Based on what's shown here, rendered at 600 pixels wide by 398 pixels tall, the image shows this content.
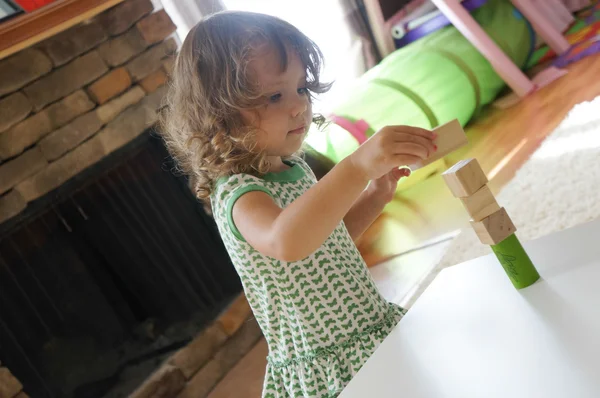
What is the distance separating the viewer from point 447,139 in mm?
778

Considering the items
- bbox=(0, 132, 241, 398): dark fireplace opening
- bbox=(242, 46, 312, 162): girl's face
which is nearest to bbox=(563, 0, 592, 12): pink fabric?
bbox=(0, 132, 241, 398): dark fireplace opening

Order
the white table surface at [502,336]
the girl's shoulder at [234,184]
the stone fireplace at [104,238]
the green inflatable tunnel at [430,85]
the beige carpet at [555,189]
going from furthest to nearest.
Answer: the green inflatable tunnel at [430,85] < the stone fireplace at [104,238] < the beige carpet at [555,189] < the girl's shoulder at [234,184] < the white table surface at [502,336]

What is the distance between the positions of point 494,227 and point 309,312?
39 cm

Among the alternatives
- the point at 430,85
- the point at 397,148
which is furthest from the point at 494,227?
the point at 430,85

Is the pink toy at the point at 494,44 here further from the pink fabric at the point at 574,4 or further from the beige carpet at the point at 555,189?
the beige carpet at the point at 555,189

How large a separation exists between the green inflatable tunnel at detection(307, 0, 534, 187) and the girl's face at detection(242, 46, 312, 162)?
56.9 inches

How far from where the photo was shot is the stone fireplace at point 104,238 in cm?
187

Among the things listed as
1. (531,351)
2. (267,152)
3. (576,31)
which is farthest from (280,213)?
(576,31)

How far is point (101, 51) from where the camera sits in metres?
2.02

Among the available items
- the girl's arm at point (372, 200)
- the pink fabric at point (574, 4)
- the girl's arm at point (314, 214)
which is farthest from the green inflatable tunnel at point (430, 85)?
the girl's arm at point (314, 214)

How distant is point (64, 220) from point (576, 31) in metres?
2.37

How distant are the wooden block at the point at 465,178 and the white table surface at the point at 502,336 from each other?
124 mm

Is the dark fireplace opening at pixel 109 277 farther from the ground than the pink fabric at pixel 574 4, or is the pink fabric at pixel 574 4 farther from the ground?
the dark fireplace opening at pixel 109 277

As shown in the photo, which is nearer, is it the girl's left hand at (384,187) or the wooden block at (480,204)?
the wooden block at (480,204)
